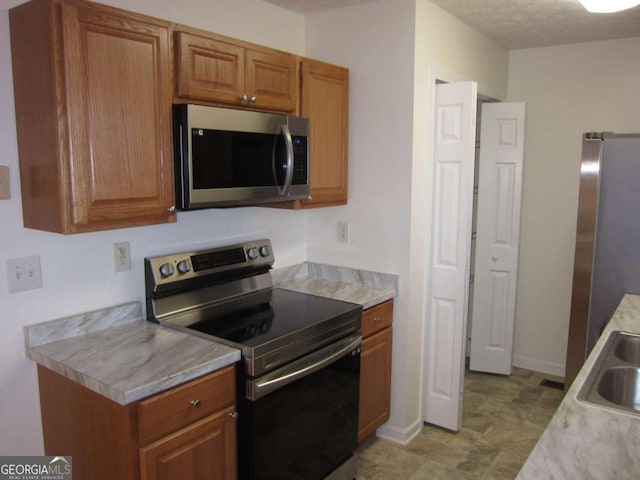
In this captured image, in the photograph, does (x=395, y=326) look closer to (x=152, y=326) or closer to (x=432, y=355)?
(x=432, y=355)

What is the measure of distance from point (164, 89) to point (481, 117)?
249 cm

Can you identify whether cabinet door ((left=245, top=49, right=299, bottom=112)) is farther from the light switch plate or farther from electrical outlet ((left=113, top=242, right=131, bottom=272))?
the light switch plate

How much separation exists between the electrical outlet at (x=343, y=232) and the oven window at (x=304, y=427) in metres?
0.77

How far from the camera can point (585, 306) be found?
2898 mm

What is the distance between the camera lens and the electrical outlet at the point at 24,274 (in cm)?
185

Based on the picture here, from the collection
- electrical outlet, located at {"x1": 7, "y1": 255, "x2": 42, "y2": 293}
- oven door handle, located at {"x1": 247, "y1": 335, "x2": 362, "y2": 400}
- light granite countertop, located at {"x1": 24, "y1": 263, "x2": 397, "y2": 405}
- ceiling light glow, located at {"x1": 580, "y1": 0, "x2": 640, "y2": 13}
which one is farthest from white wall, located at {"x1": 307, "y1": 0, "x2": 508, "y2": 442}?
electrical outlet, located at {"x1": 7, "y1": 255, "x2": 42, "y2": 293}

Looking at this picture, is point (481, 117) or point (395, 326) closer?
point (395, 326)

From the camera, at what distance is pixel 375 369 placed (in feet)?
8.88

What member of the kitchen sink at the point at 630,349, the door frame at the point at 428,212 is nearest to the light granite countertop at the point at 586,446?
the kitchen sink at the point at 630,349

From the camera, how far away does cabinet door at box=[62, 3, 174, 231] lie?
5.48ft

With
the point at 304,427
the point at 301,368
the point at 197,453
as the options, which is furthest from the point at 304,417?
the point at 197,453

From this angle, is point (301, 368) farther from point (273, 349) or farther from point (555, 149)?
point (555, 149)

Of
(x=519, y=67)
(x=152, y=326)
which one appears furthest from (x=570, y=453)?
(x=519, y=67)

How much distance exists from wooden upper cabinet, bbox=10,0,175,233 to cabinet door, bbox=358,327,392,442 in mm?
1304
